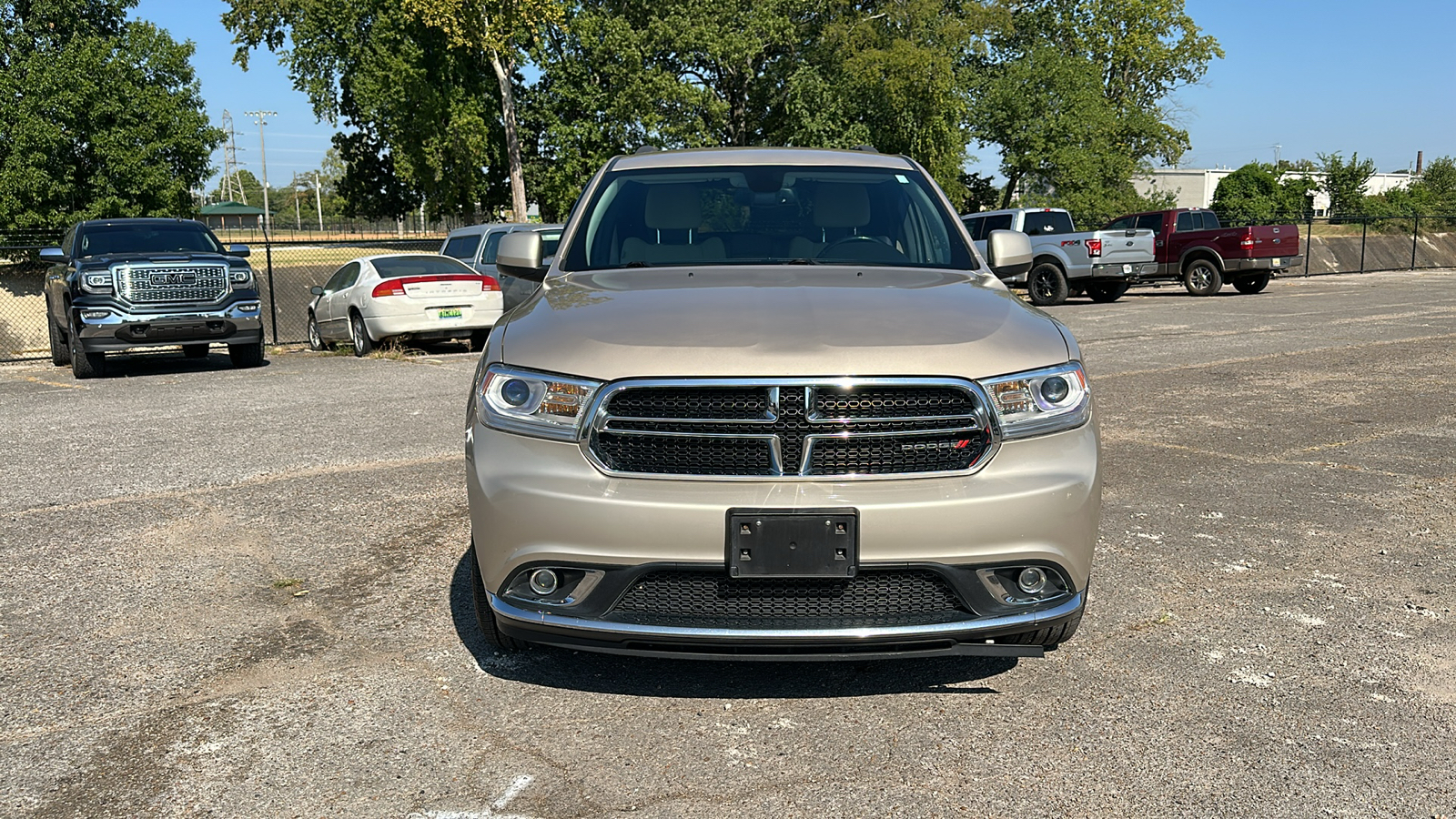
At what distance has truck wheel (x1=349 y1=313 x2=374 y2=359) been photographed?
15.4 metres

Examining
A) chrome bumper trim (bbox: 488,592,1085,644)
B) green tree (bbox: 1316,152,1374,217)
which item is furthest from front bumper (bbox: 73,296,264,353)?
green tree (bbox: 1316,152,1374,217)

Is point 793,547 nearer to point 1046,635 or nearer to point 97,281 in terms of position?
point 1046,635

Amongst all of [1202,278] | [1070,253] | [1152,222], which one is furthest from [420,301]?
[1202,278]

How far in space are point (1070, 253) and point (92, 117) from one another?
31289 mm

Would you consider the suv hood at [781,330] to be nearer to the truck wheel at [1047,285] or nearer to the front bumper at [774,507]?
the front bumper at [774,507]

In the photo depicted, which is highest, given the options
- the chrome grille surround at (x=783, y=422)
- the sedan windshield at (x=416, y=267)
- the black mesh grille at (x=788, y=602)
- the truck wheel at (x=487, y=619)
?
the sedan windshield at (x=416, y=267)

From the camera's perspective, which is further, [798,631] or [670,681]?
[670,681]

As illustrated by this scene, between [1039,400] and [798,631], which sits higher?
[1039,400]

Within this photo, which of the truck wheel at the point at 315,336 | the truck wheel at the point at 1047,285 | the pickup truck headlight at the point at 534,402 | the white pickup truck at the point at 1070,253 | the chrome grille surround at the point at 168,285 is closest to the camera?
the pickup truck headlight at the point at 534,402

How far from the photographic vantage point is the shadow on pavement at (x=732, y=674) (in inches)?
143

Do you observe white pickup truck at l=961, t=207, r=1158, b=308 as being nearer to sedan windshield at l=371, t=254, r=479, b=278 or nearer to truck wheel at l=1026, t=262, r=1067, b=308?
truck wheel at l=1026, t=262, r=1067, b=308

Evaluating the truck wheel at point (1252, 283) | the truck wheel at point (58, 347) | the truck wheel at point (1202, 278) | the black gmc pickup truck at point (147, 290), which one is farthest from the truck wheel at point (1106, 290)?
the truck wheel at point (58, 347)

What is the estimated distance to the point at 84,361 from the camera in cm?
1328

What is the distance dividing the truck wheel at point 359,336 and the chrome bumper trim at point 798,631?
1290 centimetres
